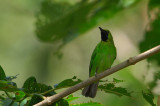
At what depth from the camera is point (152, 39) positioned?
8.18ft

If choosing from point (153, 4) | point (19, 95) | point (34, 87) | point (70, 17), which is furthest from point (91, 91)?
point (19, 95)

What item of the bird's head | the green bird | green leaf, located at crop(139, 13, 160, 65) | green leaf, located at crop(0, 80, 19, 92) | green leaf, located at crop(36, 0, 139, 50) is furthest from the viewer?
the bird's head

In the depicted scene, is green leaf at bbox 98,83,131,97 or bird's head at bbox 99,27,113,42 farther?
bird's head at bbox 99,27,113,42

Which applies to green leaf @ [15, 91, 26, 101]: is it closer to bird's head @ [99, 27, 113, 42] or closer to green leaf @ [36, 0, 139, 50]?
green leaf @ [36, 0, 139, 50]

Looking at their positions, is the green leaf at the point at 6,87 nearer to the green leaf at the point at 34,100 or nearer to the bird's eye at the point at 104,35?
the green leaf at the point at 34,100

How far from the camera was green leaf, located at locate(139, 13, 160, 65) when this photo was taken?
2422mm

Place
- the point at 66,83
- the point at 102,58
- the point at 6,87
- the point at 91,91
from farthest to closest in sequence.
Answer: the point at 102,58 < the point at 91,91 < the point at 66,83 < the point at 6,87

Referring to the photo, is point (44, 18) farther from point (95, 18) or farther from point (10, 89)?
point (10, 89)

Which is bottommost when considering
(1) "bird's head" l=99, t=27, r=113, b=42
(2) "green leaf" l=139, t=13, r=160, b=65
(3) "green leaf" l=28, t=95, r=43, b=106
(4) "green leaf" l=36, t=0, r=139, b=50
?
(3) "green leaf" l=28, t=95, r=43, b=106

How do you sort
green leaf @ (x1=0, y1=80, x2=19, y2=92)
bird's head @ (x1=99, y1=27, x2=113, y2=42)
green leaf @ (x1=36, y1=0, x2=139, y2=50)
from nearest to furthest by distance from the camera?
1. green leaf @ (x1=0, y1=80, x2=19, y2=92)
2. green leaf @ (x1=36, y1=0, x2=139, y2=50)
3. bird's head @ (x1=99, y1=27, x2=113, y2=42)

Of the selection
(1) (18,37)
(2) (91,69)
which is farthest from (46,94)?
(1) (18,37)

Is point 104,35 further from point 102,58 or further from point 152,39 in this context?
point 152,39

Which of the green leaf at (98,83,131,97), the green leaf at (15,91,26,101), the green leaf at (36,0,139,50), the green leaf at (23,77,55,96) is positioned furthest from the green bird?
the green leaf at (15,91,26,101)

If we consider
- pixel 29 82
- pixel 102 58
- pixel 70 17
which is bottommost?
pixel 29 82
